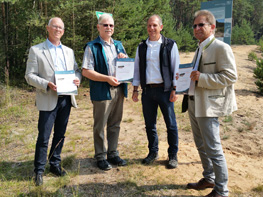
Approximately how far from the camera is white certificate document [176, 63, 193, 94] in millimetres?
2697

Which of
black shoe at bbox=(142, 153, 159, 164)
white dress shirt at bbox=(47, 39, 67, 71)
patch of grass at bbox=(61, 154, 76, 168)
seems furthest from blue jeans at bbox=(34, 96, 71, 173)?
black shoe at bbox=(142, 153, 159, 164)

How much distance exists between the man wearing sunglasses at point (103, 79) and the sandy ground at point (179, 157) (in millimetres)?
362

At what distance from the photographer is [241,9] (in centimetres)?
4419

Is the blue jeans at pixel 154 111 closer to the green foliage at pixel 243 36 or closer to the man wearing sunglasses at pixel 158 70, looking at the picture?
the man wearing sunglasses at pixel 158 70

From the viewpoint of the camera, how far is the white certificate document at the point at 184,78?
8.85 ft

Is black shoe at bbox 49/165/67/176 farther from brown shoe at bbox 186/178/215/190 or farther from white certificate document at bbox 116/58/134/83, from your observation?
brown shoe at bbox 186/178/215/190

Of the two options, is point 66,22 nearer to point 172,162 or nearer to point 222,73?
point 172,162

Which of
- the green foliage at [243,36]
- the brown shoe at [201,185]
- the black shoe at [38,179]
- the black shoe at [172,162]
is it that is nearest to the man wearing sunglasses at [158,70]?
the black shoe at [172,162]

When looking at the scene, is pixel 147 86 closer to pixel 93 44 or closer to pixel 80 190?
pixel 93 44

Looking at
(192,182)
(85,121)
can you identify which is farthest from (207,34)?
(85,121)

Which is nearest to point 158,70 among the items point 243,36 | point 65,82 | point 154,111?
point 154,111

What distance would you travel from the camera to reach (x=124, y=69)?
336 centimetres

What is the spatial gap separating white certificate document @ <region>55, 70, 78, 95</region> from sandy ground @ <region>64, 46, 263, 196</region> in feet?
3.77

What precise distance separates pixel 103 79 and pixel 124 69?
1.13 feet
